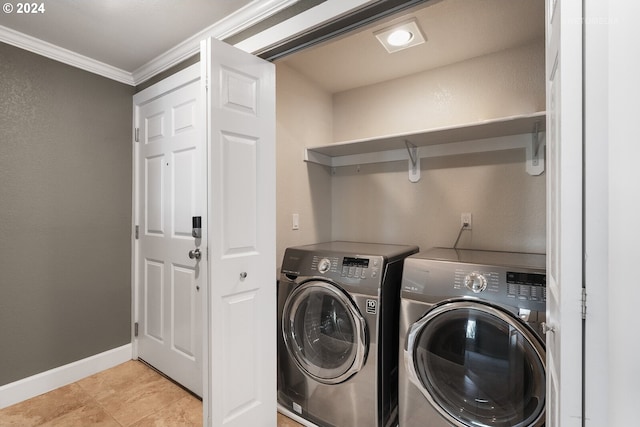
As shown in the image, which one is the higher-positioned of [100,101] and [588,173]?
[100,101]

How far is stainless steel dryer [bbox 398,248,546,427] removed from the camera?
129 cm

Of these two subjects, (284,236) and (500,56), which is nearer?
(500,56)

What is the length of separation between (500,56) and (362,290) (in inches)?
70.6

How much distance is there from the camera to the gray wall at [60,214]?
1899mm

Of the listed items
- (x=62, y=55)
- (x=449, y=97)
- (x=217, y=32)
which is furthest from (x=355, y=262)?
(x=62, y=55)

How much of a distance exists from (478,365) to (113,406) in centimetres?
210

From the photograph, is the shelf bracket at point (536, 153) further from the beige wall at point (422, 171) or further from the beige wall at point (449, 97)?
the beige wall at point (449, 97)

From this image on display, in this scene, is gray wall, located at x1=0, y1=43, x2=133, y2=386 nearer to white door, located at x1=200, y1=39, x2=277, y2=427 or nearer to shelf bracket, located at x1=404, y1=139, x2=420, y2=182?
white door, located at x1=200, y1=39, x2=277, y2=427

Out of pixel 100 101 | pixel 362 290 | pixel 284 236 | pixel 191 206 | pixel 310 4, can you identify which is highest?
pixel 310 4

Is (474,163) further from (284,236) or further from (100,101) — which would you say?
(100,101)

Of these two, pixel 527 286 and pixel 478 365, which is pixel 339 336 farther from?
pixel 527 286

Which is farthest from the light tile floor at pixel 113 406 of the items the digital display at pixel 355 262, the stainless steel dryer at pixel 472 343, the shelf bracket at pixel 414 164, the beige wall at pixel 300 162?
the shelf bracket at pixel 414 164

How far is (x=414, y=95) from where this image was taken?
7.93 ft


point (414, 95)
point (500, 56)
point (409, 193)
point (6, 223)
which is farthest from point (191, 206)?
point (500, 56)
